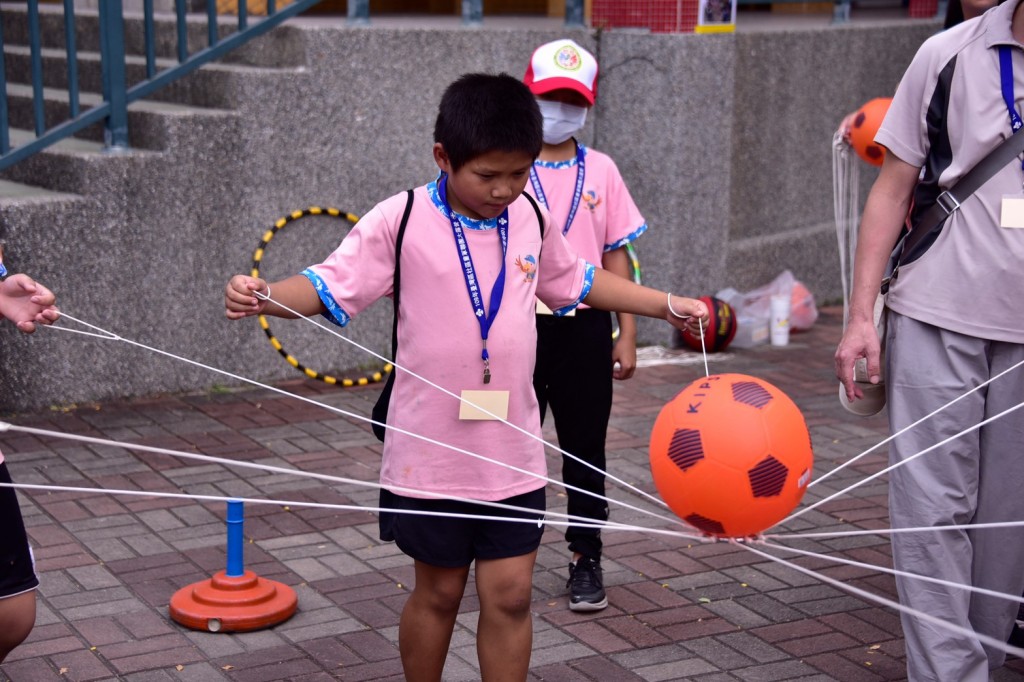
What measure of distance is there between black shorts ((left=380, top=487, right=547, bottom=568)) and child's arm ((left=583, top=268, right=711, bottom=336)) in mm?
609

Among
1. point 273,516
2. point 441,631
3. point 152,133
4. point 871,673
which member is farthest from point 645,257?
point 441,631

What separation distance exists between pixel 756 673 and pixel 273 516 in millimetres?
2219

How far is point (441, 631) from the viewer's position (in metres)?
3.68

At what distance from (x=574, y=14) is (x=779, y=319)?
2379 millimetres

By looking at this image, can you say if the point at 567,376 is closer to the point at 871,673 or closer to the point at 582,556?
the point at 582,556

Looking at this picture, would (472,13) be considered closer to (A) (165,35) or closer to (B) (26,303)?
(A) (165,35)

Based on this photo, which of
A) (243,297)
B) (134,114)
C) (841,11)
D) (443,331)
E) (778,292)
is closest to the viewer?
(243,297)

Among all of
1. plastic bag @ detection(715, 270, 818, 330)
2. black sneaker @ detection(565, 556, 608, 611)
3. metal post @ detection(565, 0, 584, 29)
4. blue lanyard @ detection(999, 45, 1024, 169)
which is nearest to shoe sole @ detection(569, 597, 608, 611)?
black sneaker @ detection(565, 556, 608, 611)

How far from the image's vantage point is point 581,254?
15.2ft

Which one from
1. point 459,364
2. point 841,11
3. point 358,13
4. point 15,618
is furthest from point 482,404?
point 841,11

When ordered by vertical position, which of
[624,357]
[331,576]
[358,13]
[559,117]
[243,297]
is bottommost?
[331,576]

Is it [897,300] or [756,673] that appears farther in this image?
[756,673]

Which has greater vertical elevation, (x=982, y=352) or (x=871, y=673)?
(x=982, y=352)

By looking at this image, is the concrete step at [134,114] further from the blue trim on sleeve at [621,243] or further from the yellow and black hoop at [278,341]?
the blue trim on sleeve at [621,243]
